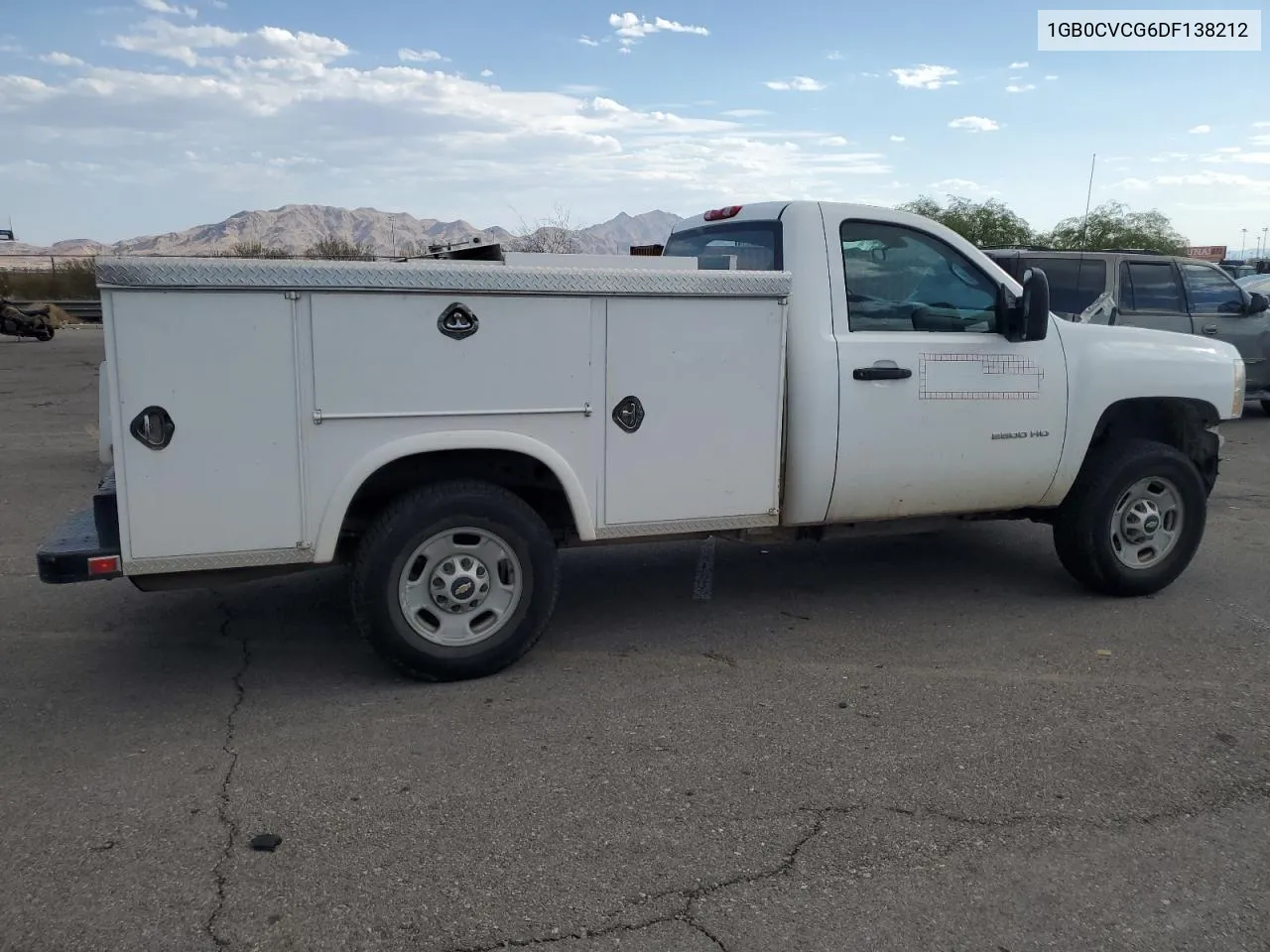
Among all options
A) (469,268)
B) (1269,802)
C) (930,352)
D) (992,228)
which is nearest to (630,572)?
(930,352)

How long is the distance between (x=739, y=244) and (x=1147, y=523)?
2730mm

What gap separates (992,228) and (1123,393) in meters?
28.3

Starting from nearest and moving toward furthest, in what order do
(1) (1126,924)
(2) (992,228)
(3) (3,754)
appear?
(1) (1126,924) → (3) (3,754) → (2) (992,228)

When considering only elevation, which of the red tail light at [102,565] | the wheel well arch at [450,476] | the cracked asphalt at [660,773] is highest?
the wheel well arch at [450,476]

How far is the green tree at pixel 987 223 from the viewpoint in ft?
104

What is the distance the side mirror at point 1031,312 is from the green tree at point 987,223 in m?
27.4

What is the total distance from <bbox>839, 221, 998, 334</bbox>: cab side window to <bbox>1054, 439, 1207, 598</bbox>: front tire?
3.61ft

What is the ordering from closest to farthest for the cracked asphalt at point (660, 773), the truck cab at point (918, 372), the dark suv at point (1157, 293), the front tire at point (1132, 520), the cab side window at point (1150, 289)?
the cracked asphalt at point (660, 773) → the truck cab at point (918, 372) → the front tire at point (1132, 520) → the dark suv at point (1157, 293) → the cab side window at point (1150, 289)

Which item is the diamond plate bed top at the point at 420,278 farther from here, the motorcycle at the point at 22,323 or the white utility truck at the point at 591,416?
the motorcycle at the point at 22,323

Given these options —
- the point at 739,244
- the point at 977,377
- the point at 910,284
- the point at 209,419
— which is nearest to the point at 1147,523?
the point at 977,377

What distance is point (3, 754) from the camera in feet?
13.3

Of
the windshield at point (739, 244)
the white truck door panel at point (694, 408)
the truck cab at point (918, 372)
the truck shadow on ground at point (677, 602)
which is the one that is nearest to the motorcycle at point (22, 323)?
the truck shadow on ground at point (677, 602)

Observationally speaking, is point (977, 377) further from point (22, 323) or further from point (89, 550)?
point (22, 323)

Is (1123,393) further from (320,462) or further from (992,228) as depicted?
(992,228)
